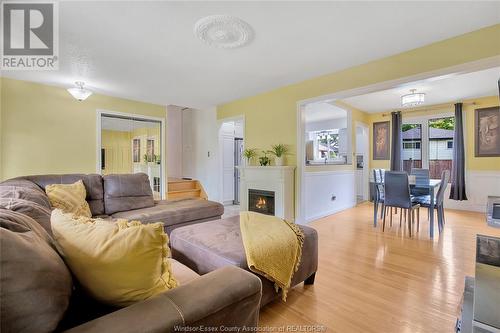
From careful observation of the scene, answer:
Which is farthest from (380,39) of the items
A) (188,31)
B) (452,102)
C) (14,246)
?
(452,102)

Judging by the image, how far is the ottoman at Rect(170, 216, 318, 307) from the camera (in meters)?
1.56

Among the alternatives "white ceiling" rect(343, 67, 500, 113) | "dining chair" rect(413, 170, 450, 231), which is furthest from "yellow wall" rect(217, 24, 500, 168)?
"dining chair" rect(413, 170, 450, 231)

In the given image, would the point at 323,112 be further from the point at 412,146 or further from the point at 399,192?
the point at 399,192

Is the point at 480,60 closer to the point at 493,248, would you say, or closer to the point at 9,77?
the point at 493,248

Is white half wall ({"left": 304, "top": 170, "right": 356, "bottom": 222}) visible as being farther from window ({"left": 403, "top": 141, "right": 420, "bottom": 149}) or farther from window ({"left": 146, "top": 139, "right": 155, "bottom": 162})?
window ({"left": 146, "top": 139, "right": 155, "bottom": 162})

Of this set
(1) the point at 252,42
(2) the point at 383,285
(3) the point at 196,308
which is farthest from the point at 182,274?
(1) the point at 252,42

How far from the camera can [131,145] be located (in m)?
5.02

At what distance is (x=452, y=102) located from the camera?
201 inches

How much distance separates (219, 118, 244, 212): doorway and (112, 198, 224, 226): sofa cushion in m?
2.32

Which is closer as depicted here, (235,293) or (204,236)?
(235,293)

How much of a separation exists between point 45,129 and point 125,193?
89.7 inches

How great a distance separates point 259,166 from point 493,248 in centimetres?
345

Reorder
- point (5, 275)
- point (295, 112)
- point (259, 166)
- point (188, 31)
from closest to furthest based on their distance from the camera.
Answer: point (5, 275) → point (188, 31) → point (295, 112) → point (259, 166)

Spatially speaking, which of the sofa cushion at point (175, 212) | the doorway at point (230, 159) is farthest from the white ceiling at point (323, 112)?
the sofa cushion at point (175, 212)
